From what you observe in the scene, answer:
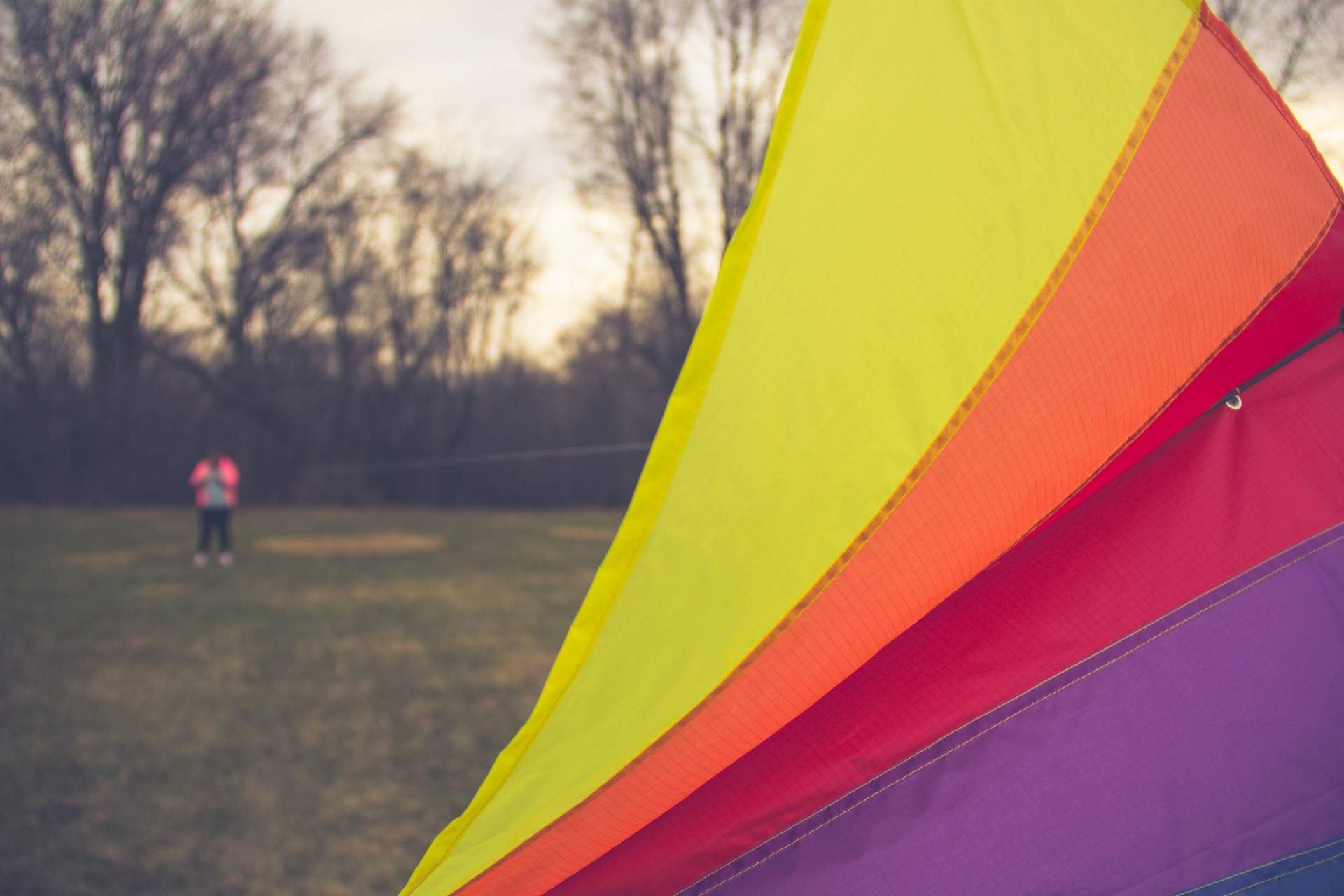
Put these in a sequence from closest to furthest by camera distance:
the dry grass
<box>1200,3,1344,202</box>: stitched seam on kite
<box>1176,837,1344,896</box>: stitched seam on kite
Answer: <box>1176,837,1344,896</box>: stitched seam on kite → <box>1200,3,1344,202</box>: stitched seam on kite → the dry grass

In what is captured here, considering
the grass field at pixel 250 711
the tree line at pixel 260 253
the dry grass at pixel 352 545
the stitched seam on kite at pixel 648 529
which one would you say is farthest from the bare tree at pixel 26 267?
the stitched seam on kite at pixel 648 529

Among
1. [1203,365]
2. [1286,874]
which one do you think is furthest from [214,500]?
[1286,874]

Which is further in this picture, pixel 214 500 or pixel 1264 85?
pixel 214 500

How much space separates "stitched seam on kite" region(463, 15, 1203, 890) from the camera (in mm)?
1515

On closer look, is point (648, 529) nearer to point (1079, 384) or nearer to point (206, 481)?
point (1079, 384)

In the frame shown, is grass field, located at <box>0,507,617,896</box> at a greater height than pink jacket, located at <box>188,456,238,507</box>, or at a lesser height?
lesser

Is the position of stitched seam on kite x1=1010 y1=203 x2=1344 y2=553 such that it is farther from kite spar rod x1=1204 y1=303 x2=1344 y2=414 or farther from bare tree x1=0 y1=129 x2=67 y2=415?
bare tree x1=0 y1=129 x2=67 y2=415

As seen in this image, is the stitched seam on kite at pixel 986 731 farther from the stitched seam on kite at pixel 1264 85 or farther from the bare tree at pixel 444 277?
the bare tree at pixel 444 277

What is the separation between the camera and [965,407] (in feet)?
5.23

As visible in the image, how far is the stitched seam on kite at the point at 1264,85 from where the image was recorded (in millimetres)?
1844

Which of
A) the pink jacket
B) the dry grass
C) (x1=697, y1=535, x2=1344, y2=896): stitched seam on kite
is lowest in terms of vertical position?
the dry grass

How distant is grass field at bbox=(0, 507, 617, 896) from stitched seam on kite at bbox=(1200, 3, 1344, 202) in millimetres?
3037

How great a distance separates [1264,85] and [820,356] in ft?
3.63

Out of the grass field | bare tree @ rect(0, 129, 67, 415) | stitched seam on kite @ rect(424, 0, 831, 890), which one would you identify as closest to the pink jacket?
the grass field
